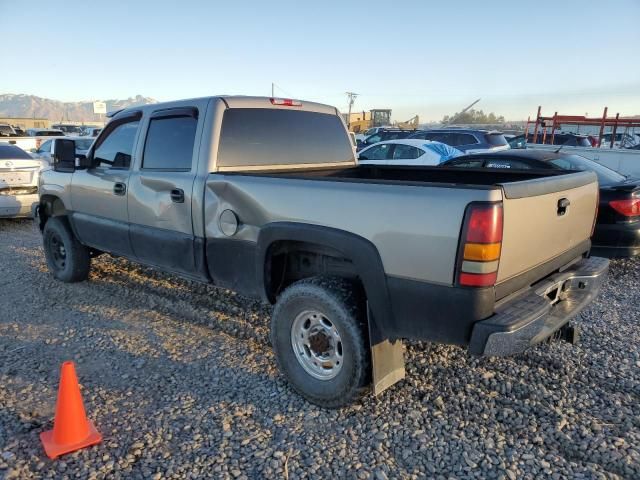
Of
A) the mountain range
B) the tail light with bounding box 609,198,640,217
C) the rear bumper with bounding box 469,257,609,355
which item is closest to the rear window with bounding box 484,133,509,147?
the tail light with bounding box 609,198,640,217

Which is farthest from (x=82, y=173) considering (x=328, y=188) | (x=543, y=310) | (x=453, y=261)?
(x=543, y=310)

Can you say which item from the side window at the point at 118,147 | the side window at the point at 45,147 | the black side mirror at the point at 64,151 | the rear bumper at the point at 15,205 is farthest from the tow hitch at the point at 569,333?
the side window at the point at 45,147

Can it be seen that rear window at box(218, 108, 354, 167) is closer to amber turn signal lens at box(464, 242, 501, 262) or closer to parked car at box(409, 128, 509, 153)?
amber turn signal lens at box(464, 242, 501, 262)

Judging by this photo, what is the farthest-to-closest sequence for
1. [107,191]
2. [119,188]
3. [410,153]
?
[410,153], [107,191], [119,188]

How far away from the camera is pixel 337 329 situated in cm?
298

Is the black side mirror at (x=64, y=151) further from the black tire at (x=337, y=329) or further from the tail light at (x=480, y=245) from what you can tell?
the tail light at (x=480, y=245)

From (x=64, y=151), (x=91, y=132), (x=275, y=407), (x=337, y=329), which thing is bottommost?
(x=275, y=407)

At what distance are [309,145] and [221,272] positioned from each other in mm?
1526

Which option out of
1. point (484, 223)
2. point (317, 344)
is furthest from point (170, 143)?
point (484, 223)

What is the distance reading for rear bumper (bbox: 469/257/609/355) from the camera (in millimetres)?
2432

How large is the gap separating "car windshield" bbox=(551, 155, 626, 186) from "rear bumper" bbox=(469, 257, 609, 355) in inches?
123

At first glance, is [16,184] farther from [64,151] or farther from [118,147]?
[118,147]

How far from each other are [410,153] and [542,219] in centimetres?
845

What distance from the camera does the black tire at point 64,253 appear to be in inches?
216
